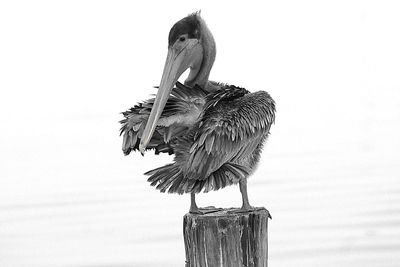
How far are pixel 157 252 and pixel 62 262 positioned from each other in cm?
73

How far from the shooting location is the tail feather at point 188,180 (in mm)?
5004

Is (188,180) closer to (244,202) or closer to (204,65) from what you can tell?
(244,202)

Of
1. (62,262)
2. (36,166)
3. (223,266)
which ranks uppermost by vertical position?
(36,166)

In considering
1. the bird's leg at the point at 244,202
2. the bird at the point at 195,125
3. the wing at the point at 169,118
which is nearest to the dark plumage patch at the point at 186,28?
the bird at the point at 195,125

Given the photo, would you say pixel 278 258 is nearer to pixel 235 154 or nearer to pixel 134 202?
pixel 134 202

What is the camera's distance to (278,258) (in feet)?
27.7

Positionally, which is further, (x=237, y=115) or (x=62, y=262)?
(x=62, y=262)

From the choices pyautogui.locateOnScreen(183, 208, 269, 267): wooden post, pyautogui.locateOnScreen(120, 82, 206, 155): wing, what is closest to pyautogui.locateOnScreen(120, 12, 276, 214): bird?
pyautogui.locateOnScreen(120, 82, 206, 155): wing

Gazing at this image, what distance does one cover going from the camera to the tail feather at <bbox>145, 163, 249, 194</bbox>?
Answer: 5.00m

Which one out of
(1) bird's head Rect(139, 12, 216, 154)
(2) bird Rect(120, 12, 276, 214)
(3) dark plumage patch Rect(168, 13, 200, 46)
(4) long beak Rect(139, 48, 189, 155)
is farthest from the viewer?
(3) dark plumage patch Rect(168, 13, 200, 46)

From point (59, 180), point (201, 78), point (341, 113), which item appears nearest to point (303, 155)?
point (59, 180)

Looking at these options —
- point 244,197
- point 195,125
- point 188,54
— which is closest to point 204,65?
point 188,54

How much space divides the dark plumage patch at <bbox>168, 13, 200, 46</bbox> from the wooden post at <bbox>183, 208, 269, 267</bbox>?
0.96 metres

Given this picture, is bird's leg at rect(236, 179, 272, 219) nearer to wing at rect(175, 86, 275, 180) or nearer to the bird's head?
wing at rect(175, 86, 275, 180)
